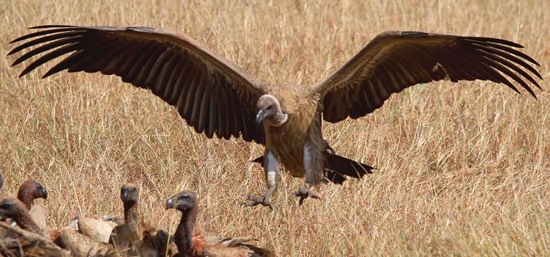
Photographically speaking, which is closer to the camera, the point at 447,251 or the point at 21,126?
the point at 447,251

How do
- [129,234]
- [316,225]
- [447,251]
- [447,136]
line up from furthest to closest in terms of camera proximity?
[447,136], [316,225], [129,234], [447,251]

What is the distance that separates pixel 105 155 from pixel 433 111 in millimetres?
2410

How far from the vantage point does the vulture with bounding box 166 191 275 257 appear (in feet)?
23.1

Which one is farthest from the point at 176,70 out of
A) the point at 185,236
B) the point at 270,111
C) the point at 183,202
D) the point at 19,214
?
the point at 19,214

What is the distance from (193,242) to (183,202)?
0.74 ft

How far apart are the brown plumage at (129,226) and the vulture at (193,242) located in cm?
23

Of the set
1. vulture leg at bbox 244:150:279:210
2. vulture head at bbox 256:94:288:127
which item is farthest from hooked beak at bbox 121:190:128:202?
vulture head at bbox 256:94:288:127

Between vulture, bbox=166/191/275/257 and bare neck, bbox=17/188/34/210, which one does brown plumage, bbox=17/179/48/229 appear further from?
vulture, bbox=166/191/275/257

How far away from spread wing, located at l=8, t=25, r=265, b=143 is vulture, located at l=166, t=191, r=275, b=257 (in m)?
1.31

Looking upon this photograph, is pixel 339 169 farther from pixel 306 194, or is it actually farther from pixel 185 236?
pixel 185 236

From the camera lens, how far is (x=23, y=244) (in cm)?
655

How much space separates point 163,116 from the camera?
9.32 m

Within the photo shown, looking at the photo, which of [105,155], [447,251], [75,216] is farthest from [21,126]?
[447,251]

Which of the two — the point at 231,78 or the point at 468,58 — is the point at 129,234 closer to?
the point at 231,78
